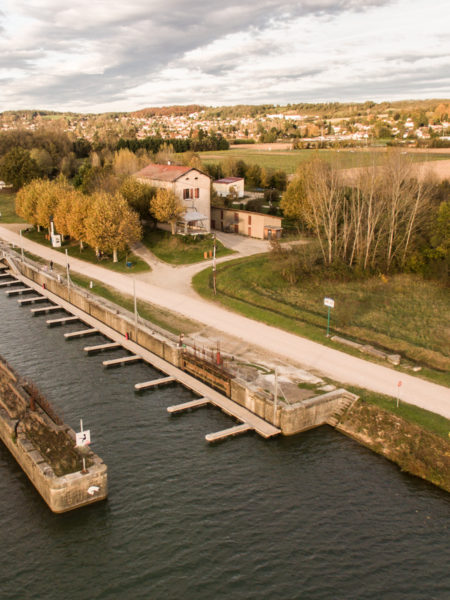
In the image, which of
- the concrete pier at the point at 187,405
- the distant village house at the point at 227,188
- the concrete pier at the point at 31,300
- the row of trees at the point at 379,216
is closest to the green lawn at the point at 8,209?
the distant village house at the point at 227,188

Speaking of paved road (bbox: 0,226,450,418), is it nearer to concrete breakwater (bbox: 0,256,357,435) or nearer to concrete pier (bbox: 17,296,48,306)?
concrete breakwater (bbox: 0,256,357,435)

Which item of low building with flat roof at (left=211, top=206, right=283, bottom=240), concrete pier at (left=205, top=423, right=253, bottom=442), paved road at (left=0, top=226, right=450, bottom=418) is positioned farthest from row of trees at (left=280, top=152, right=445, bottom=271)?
concrete pier at (left=205, top=423, right=253, bottom=442)

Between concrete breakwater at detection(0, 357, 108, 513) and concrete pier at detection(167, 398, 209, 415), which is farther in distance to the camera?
concrete pier at detection(167, 398, 209, 415)

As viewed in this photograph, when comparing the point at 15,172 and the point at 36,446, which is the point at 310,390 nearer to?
the point at 36,446

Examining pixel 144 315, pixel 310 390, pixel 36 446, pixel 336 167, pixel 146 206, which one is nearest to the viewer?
pixel 36 446

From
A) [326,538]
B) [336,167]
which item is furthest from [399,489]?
[336,167]

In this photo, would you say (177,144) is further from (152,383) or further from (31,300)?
(152,383)

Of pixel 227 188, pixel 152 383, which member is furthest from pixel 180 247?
pixel 227 188
